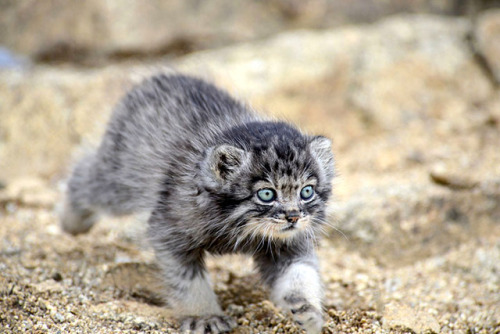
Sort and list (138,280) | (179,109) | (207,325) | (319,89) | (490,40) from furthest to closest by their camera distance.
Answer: (490,40), (319,89), (179,109), (138,280), (207,325)

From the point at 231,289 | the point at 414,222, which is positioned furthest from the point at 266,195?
the point at 414,222

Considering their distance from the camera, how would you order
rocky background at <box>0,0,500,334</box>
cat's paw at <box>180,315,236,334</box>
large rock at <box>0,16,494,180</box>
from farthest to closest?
large rock at <box>0,16,494,180</box>, rocky background at <box>0,0,500,334</box>, cat's paw at <box>180,315,236,334</box>

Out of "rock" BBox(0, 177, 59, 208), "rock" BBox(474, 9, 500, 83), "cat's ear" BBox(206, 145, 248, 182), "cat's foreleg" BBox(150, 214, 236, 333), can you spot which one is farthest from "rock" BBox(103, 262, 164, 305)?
"rock" BBox(474, 9, 500, 83)

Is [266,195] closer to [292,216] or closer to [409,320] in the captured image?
[292,216]

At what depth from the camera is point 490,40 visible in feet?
26.2

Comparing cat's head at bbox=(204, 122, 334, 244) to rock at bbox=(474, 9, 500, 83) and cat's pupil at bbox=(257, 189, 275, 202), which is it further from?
rock at bbox=(474, 9, 500, 83)

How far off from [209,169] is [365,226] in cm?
226

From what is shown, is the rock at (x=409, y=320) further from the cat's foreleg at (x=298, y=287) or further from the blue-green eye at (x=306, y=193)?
the blue-green eye at (x=306, y=193)

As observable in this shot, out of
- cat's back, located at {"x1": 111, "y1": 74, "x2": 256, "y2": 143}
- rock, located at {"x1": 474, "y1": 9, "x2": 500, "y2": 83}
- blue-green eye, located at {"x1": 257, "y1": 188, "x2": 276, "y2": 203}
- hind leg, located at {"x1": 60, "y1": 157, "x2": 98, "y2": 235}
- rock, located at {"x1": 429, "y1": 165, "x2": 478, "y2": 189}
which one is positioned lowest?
blue-green eye, located at {"x1": 257, "y1": 188, "x2": 276, "y2": 203}

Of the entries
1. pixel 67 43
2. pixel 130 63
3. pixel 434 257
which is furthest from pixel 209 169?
pixel 67 43

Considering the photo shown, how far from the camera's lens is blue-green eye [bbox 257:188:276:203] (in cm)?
377

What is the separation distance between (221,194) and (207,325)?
3.06 feet

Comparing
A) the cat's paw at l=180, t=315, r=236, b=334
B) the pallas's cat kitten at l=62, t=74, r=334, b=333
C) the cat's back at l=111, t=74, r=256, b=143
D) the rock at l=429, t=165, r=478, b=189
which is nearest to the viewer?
the pallas's cat kitten at l=62, t=74, r=334, b=333

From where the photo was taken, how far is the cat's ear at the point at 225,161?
385 cm
